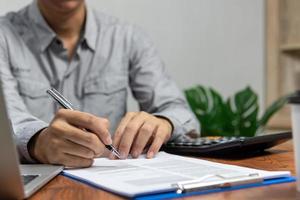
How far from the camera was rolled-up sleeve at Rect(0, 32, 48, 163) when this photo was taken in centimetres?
93

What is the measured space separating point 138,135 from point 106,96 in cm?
60

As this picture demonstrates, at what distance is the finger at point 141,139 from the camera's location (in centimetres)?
91

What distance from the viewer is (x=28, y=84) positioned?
1383 mm

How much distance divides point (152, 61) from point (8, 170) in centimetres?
101

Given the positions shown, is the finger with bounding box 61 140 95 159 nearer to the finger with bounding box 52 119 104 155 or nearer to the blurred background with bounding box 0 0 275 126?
the finger with bounding box 52 119 104 155

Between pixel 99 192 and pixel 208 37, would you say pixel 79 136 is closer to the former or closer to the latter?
pixel 99 192

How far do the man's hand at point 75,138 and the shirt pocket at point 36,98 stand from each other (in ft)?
1.86

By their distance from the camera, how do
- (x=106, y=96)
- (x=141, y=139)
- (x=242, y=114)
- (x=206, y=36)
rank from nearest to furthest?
1. (x=141, y=139)
2. (x=106, y=96)
3. (x=242, y=114)
4. (x=206, y=36)

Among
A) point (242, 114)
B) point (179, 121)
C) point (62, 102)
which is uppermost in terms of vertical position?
point (62, 102)

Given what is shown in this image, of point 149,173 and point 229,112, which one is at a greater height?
point 149,173

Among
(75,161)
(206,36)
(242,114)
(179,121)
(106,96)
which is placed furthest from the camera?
(206,36)

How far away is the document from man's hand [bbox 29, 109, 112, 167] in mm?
27

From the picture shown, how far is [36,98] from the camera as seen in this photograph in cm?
139

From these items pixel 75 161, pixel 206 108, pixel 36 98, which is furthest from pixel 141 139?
pixel 206 108
